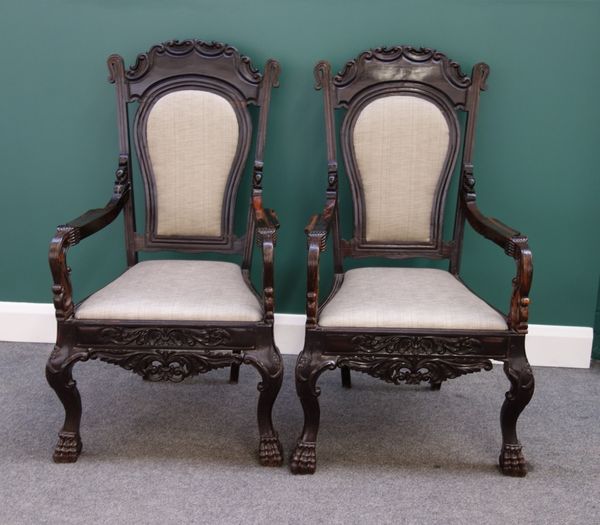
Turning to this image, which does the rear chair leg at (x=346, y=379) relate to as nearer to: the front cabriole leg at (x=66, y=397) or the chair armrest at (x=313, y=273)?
the chair armrest at (x=313, y=273)

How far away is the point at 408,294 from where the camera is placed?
195cm

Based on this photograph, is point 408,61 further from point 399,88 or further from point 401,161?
point 401,161

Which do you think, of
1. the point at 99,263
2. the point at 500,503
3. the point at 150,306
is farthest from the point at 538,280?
the point at 99,263

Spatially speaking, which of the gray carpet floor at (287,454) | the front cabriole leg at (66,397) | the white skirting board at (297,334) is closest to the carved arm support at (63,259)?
the front cabriole leg at (66,397)

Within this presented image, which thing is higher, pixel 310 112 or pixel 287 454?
pixel 310 112

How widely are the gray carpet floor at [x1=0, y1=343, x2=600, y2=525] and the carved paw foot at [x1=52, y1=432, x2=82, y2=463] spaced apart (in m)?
0.03

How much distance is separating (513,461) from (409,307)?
21.9 inches

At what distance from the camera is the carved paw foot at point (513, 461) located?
192cm

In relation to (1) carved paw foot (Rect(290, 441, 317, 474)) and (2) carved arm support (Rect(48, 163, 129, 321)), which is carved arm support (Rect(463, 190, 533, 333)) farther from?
(2) carved arm support (Rect(48, 163, 129, 321))

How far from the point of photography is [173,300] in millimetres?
1882

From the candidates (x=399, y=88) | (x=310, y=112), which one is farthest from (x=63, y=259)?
(x=399, y=88)

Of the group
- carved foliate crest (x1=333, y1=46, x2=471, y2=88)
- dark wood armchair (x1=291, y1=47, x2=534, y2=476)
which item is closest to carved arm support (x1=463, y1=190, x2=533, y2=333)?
dark wood armchair (x1=291, y1=47, x2=534, y2=476)

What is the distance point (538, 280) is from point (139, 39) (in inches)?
71.3

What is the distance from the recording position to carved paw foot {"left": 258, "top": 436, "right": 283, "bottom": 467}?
6.38ft
